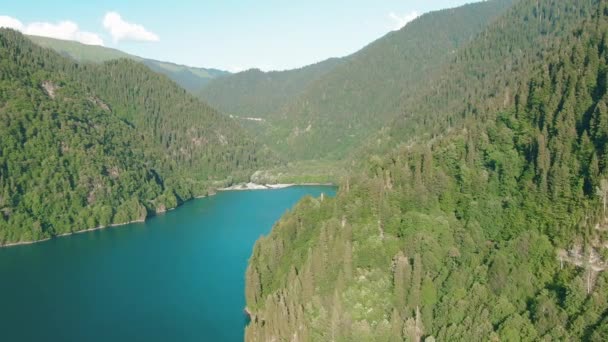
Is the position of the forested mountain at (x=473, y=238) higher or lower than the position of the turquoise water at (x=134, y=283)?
higher

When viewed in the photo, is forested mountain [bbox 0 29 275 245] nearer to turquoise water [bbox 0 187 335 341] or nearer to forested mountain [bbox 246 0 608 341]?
turquoise water [bbox 0 187 335 341]

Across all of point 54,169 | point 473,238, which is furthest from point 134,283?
point 54,169

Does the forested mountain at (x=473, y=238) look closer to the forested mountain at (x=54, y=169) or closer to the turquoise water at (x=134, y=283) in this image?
the turquoise water at (x=134, y=283)

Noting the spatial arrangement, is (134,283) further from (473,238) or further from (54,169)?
(54,169)

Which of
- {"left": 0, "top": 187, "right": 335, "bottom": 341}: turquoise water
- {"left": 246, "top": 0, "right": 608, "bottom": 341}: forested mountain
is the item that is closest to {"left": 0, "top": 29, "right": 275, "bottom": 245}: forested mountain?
{"left": 0, "top": 187, "right": 335, "bottom": 341}: turquoise water

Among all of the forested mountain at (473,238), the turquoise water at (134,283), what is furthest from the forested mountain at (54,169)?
the forested mountain at (473,238)

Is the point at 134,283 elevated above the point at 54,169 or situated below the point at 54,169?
below

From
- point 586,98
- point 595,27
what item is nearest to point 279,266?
point 586,98
